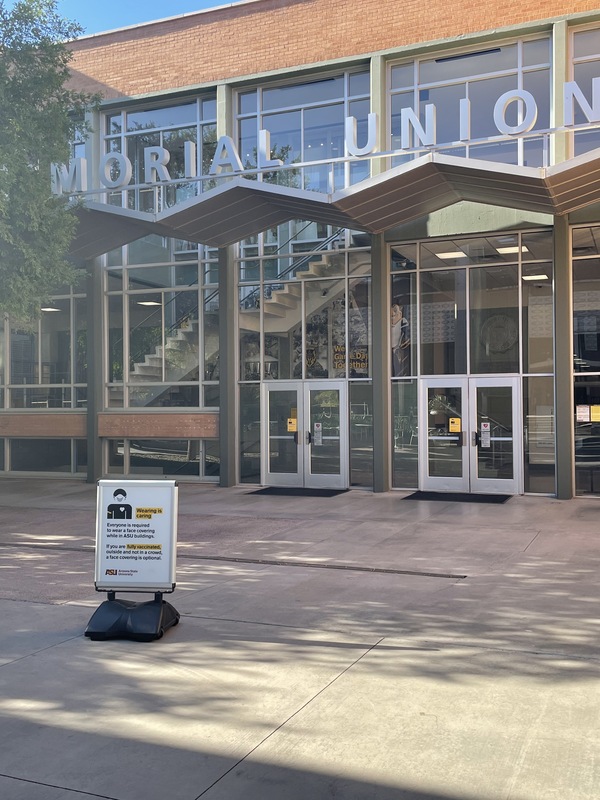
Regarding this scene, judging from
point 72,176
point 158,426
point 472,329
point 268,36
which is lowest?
point 158,426

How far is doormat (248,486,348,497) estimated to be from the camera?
16188 millimetres

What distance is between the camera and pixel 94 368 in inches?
755

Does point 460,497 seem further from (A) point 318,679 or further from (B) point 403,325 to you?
(A) point 318,679

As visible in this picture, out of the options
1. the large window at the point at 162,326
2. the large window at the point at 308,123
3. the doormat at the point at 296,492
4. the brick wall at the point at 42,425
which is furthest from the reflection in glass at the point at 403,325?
the brick wall at the point at 42,425

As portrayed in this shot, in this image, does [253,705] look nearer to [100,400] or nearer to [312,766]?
[312,766]

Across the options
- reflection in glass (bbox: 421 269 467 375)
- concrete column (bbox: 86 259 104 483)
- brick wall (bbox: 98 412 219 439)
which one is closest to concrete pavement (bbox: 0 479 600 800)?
reflection in glass (bbox: 421 269 467 375)

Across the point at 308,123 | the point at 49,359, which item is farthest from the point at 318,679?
the point at 49,359

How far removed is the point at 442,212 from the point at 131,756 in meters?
13.6

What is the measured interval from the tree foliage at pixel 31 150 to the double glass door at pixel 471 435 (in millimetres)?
7468

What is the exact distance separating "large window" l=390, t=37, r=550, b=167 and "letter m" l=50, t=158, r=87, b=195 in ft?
19.2

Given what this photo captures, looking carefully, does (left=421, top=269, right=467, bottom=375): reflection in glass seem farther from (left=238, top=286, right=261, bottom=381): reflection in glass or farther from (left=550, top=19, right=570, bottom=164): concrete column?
(left=238, top=286, right=261, bottom=381): reflection in glass

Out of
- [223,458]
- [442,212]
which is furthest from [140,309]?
[442,212]

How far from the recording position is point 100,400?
1931cm

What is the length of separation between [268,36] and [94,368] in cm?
829
